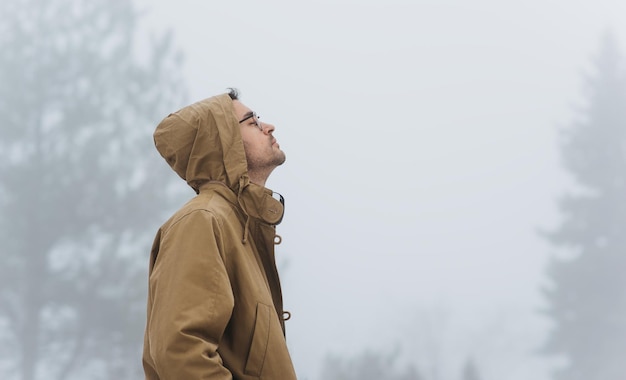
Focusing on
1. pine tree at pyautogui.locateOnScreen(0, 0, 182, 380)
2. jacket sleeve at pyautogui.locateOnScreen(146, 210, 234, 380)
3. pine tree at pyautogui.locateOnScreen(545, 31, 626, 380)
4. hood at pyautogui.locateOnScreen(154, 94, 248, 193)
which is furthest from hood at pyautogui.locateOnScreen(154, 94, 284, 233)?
pine tree at pyautogui.locateOnScreen(545, 31, 626, 380)

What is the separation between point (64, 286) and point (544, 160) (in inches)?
138

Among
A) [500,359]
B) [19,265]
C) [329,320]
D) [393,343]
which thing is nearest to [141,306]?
[19,265]

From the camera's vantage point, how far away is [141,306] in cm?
504

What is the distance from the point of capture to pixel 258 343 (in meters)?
1.60

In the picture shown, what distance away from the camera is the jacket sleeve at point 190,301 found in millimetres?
1464

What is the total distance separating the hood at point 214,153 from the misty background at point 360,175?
3415 mm

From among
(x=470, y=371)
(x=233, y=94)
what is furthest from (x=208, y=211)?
(x=470, y=371)

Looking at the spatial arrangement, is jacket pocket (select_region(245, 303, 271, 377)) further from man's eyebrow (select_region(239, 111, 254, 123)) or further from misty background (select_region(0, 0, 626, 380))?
misty background (select_region(0, 0, 626, 380))

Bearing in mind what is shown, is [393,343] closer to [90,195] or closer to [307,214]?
[307,214]

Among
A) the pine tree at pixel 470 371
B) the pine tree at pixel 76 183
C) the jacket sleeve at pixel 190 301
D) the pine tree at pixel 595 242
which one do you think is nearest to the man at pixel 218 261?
the jacket sleeve at pixel 190 301

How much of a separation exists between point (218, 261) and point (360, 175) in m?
4.46

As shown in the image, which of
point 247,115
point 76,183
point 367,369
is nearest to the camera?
point 247,115

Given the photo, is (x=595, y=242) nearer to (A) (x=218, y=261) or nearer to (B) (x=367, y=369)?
(B) (x=367, y=369)

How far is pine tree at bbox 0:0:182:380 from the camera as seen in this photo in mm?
4883
